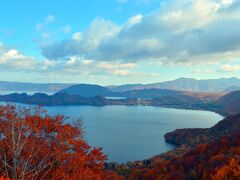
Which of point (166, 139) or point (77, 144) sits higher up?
point (77, 144)

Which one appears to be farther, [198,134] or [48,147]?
[198,134]

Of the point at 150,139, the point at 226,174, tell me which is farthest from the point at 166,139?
the point at 226,174

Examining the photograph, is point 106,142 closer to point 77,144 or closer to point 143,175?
point 143,175

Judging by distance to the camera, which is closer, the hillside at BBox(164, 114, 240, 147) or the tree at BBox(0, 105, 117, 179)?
the tree at BBox(0, 105, 117, 179)

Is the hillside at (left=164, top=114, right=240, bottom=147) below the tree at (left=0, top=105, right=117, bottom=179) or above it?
below

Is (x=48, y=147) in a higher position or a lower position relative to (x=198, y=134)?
higher

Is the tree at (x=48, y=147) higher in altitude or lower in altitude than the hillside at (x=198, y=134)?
higher

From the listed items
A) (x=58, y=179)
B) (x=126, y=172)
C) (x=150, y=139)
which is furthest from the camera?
(x=150, y=139)

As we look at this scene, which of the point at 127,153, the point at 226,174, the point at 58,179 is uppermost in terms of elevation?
the point at 58,179

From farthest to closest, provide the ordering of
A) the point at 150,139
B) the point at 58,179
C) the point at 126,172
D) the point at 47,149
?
the point at 150,139
the point at 126,172
the point at 47,149
the point at 58,179

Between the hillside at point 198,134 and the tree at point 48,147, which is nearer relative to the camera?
the tree at point 48,147

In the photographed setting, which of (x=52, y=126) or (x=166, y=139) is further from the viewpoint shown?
(x=166, y=139)
